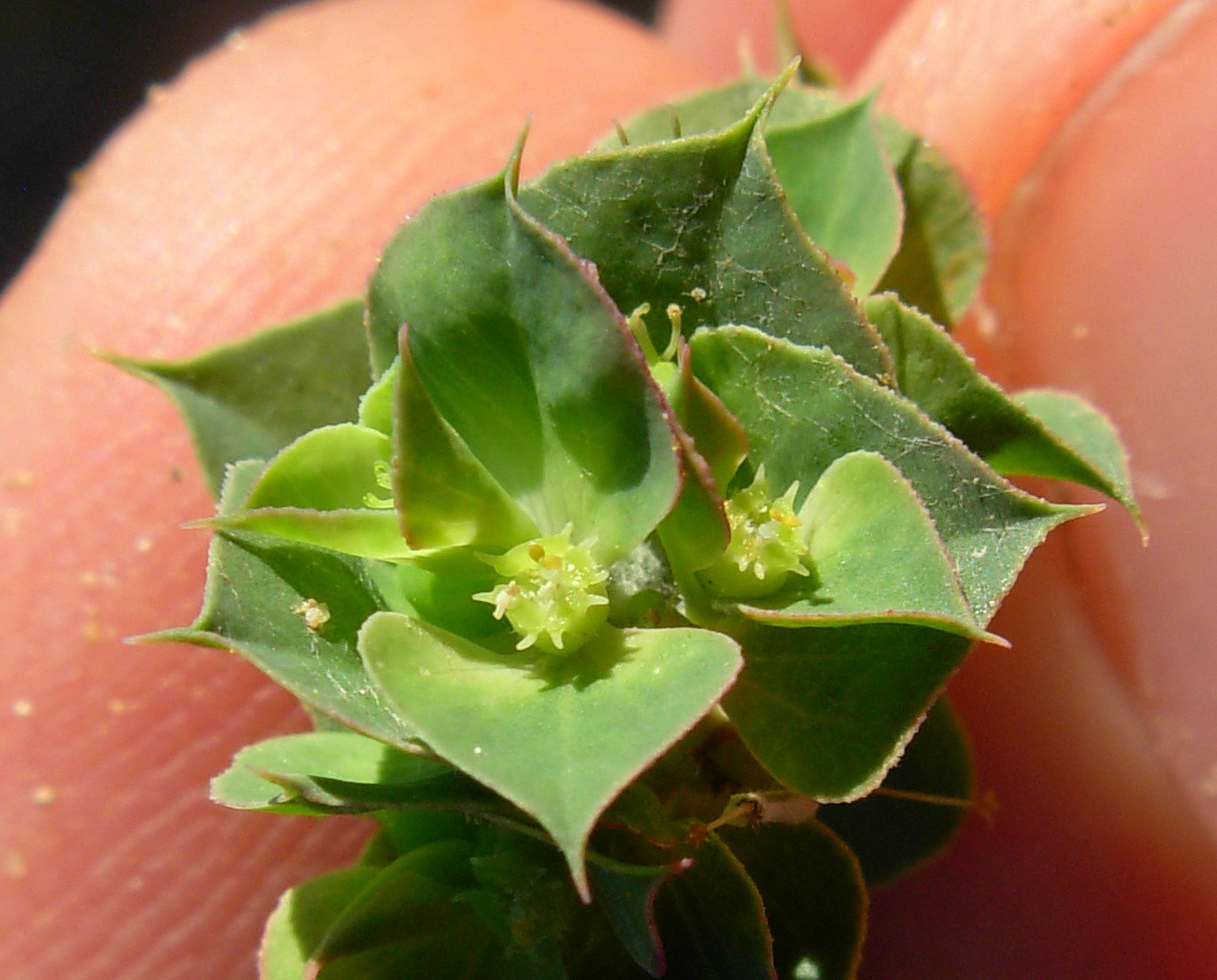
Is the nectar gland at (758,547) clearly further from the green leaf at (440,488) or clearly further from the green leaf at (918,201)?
the green leaf at (918,201)

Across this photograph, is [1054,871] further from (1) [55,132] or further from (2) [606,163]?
(1) [55,132]

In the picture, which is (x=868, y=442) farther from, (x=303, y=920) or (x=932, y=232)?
(x=303, y=920)

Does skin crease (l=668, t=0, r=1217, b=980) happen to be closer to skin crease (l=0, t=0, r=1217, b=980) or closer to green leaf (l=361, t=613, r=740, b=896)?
skin crease (l=0, t=0, r=1217, b=980)

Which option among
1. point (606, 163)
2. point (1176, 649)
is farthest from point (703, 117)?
point (1176, 649)

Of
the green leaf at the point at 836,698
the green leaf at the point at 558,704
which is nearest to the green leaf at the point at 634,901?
the green leaf at the point at 558,704

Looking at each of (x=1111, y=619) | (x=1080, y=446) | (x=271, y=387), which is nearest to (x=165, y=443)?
(x=271, y=387)

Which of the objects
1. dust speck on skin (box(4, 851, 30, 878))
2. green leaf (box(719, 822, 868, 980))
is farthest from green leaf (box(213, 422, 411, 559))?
dust speck on skin (box(4, 851, 30, 878))
